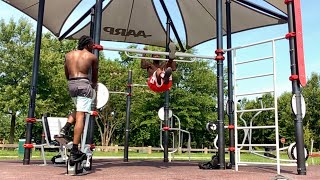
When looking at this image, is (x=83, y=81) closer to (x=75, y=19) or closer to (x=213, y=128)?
(x=213, y=128)

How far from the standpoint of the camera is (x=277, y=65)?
238 inches

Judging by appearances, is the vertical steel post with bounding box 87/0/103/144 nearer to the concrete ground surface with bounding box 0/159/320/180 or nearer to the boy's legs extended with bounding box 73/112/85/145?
the concrete ground surface with bounding box 0/159/320/180

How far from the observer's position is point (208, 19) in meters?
11.6

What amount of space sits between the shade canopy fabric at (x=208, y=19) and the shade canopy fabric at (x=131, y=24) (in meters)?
1.03

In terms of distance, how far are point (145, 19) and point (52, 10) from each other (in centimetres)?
317

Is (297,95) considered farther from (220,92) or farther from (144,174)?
(144,174)

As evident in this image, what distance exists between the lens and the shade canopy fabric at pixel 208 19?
1027cm

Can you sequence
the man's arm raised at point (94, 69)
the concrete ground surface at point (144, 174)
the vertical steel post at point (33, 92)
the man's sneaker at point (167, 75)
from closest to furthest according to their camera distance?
the concrete ground surface at point (144, 174), the man's arm raised at point (94, 69), the man's sneaker at point (167, 75), the vertical steel post at point (33, 92)

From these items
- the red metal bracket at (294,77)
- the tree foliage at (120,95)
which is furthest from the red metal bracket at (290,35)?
the tree foliage at (120,95)

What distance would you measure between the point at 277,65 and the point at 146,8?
22.7 ft

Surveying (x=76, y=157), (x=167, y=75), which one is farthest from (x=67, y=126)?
(x=167, y=75)

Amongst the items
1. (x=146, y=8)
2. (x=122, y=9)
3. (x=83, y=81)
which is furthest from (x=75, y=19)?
(x=83, y=81)

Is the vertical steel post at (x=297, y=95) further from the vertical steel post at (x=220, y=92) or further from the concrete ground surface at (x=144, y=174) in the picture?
the vertical steel post at (x=220, y=92)

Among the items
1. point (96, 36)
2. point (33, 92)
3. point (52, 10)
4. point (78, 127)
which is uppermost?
point (52, 10)
